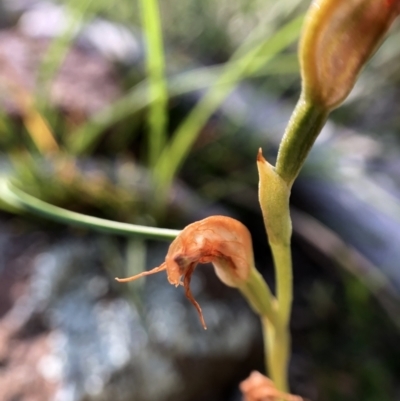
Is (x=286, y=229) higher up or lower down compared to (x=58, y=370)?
higher up

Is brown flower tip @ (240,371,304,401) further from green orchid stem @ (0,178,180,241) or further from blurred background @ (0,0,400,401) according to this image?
blurred background @ (0,0,400,401)

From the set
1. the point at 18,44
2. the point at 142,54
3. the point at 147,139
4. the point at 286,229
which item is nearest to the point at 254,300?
the point at 286,229

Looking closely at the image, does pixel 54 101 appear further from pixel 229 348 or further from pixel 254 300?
pixel 254 300

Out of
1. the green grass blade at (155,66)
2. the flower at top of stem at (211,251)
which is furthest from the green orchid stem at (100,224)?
the green grass blade at (155,66)

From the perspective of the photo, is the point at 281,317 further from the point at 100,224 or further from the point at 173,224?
the point at 173,224

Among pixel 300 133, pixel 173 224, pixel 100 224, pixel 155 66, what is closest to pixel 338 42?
pixel 300 133

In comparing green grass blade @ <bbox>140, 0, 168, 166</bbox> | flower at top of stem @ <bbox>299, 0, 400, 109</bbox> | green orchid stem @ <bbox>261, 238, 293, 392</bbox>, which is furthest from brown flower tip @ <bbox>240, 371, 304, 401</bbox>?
green grass blade @ <bbox>140, 0, 168, 166</bbox>
